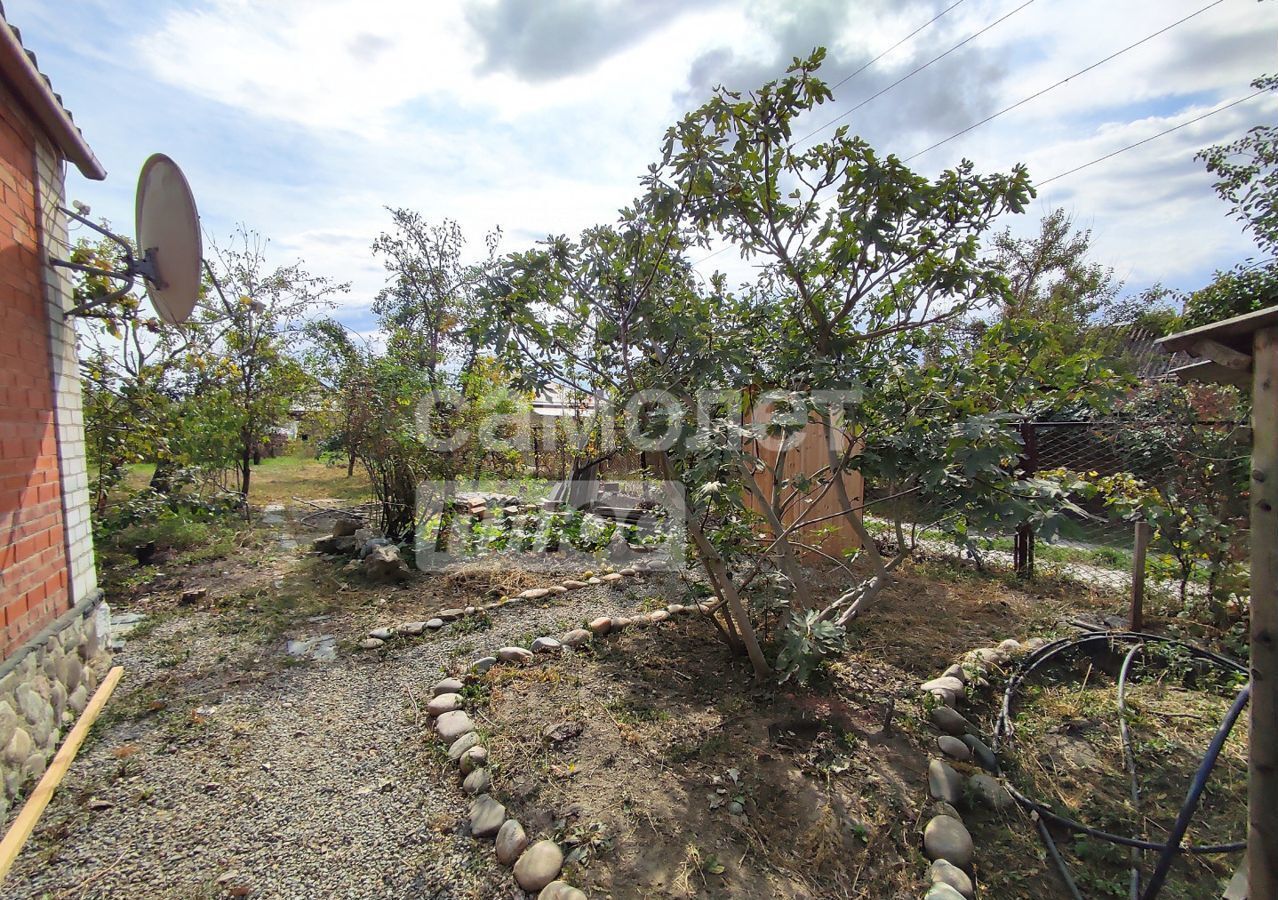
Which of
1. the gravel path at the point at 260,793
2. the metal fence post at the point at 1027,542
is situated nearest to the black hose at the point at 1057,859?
the gravel path at the point at 260,793

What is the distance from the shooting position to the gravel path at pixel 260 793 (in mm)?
1736

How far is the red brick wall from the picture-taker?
89.7 inches

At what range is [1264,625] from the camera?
1.30 metres

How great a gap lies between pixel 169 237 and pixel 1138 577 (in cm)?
603

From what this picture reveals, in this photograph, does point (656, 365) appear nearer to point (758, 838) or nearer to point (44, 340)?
point (758, 838)

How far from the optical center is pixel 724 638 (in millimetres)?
3150

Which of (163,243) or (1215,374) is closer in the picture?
(1215,374)

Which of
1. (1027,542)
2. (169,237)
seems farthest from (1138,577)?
(169,237)

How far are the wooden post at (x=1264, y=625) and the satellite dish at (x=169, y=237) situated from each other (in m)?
4.40

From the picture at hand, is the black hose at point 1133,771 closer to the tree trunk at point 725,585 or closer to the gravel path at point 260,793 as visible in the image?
the tree trunk at point 725,585

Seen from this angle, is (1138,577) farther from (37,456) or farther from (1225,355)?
(37,456)

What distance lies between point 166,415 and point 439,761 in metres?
4.99

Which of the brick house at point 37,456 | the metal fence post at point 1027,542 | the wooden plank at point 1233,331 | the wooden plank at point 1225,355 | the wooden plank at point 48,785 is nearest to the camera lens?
the wooden plank at point 1233,331

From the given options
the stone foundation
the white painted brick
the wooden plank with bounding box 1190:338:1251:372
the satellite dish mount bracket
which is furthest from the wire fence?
the white painted brick
